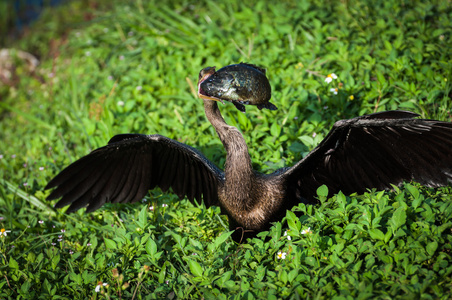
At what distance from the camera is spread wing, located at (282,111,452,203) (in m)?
2.70

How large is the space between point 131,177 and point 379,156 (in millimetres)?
1859

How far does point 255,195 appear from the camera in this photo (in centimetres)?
297

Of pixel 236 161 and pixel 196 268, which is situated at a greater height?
pixel 236 161

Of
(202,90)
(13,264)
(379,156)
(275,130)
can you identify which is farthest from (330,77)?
(13,264)

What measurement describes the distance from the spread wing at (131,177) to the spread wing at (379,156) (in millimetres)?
765

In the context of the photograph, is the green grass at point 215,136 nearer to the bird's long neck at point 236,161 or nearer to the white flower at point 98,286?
the white flower at point 98,286

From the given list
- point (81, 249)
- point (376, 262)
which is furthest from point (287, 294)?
point (81, 249)

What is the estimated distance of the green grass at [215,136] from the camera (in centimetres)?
253

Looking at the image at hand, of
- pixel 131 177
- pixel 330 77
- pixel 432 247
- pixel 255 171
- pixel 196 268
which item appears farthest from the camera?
pixel 330 77

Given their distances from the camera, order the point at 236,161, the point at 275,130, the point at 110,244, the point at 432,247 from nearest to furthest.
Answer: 1. the point at 432,247
2. the point at 236,161
3. the point at 110,244
4. the point at 275,130

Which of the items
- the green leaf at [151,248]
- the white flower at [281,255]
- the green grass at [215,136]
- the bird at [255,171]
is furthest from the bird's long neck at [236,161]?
the green leaf at [151,248]

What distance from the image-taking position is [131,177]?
3.52m

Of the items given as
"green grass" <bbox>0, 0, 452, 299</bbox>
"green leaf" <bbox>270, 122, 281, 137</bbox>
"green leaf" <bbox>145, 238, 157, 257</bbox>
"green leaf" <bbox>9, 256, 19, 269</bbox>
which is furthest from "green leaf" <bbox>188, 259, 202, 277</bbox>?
"green leaf" <bbox>270, 122, 281, 137</bbox>

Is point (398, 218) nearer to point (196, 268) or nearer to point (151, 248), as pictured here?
point (196, 268)
